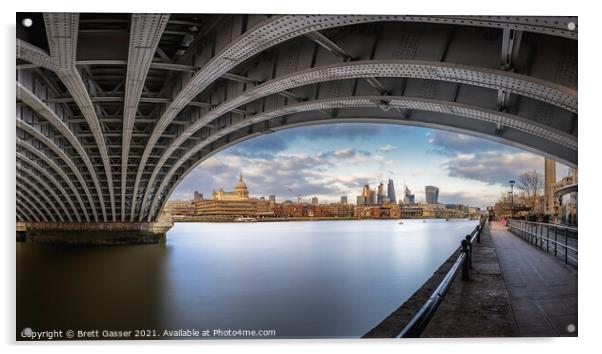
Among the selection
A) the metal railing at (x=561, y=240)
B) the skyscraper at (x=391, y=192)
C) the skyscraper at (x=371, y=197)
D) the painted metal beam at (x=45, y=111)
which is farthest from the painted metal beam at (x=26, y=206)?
the metal railing at (x=561, y=240)

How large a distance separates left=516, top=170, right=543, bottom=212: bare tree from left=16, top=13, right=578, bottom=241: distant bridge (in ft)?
1.66

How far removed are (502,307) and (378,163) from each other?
9.10 feet

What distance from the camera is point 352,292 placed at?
868cm

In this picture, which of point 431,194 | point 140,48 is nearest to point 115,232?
point 140,48

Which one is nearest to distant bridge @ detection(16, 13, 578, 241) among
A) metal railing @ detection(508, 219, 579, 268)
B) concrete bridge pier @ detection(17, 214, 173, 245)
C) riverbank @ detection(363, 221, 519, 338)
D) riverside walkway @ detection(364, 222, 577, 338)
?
metal railing @ detection(508, 219, 579, 268)

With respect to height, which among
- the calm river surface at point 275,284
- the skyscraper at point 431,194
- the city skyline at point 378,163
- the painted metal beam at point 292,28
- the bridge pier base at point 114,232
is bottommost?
the bridge pier base at point 114,232

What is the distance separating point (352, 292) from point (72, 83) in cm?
749

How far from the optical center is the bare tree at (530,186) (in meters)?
7.07

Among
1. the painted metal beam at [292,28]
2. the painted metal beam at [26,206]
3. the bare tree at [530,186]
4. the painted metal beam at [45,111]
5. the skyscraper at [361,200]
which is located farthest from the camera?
the painted metal beam at [45,111]

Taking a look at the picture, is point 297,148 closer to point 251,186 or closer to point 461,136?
point 251,186

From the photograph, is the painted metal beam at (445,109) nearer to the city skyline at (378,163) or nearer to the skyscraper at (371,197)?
the city skyline at (378,163)

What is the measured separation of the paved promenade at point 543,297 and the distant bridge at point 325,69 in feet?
6.57

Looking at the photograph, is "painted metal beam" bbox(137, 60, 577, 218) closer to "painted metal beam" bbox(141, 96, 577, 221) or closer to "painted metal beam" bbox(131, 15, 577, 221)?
"painted metal beam" bbox(131, 15, 577, 221)

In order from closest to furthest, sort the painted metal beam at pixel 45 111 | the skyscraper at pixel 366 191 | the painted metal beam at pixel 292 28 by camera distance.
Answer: the painted metal beam at pixel 292 28 < the skyscraper at pixel 366 191 < the painted metal beam at pixel 45 111
